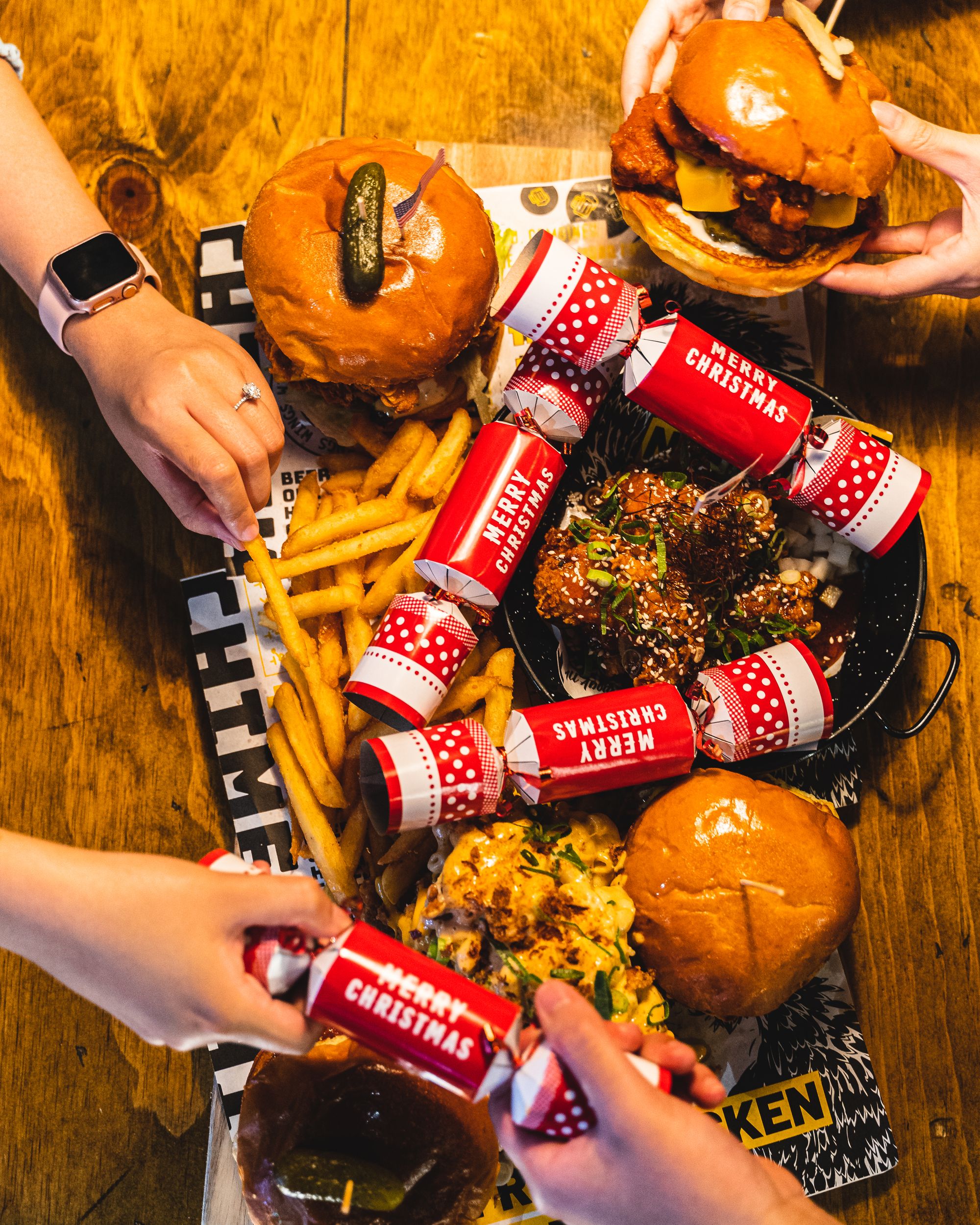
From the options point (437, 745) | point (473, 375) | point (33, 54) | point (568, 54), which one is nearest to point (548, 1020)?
point (437, 745)

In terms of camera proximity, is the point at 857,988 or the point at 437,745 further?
the point at 857,988

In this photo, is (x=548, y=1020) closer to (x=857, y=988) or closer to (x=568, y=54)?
(x=857, y=988)

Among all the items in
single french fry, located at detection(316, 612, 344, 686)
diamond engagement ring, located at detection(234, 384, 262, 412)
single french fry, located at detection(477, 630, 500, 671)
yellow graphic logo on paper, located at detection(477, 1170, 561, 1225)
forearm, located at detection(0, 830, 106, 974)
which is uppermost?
diamond engagement ring, located at detection(234, 384, 262, 412)

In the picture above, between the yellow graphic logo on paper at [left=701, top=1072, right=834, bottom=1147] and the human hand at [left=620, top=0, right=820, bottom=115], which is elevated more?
the human hand at [left=620, top=0, right=820, bottom=115]

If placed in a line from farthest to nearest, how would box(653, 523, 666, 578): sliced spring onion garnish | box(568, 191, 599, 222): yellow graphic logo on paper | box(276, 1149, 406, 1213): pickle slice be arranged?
box(568, 191, 599, 222): yellow graphic logo on paper
box(653, 523, 666, 578): sliced spring onion garnish
box(276, 1149, 406, 1213): pickle slice

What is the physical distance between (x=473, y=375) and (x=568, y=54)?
3.63ft

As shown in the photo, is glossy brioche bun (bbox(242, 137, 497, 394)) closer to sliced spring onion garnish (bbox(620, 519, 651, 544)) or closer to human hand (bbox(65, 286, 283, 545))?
human hand (bbox(65, 286, 283, 545))

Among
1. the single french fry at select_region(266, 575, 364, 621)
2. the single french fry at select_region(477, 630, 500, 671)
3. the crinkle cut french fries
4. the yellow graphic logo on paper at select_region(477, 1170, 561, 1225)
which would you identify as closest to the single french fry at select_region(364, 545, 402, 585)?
the crinkle cut french fries

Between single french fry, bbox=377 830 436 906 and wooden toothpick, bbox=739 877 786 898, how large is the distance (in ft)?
2.58

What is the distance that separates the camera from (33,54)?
2600 millimetres

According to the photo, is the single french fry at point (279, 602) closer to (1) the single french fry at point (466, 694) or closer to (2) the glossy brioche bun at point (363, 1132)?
(1) the single french fry at point (466, 694)

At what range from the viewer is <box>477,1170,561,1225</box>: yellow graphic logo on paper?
231 cm

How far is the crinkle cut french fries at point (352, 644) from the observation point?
2248 mm

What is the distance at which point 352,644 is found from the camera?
2.31 metres
